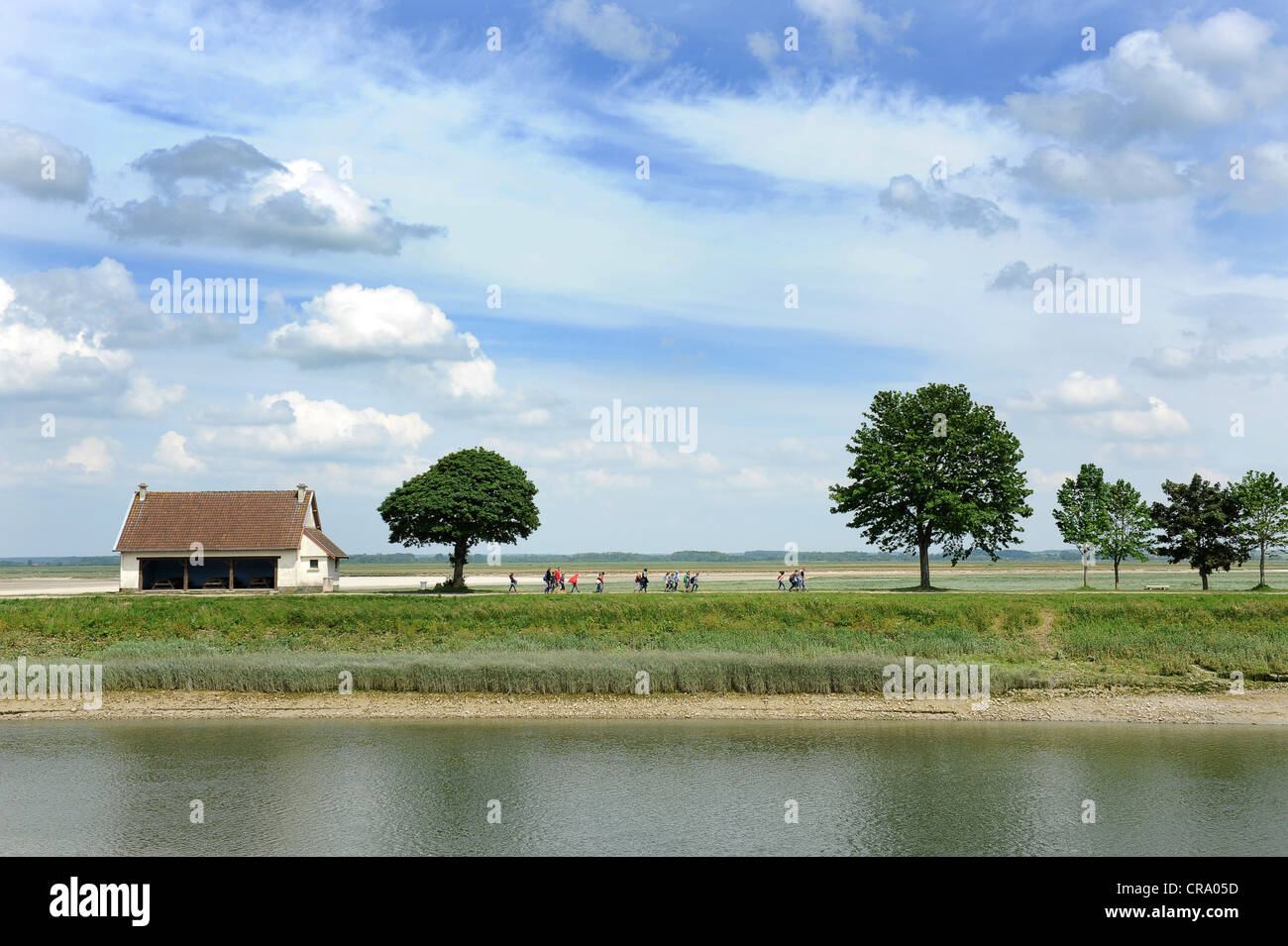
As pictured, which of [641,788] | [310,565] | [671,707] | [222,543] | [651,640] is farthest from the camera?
[310,565]

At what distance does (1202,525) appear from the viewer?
66812 mm

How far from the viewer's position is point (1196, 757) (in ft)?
83.3

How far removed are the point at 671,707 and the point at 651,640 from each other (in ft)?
33.9

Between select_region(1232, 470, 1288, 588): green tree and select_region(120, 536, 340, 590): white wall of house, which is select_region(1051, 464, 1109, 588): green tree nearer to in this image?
select_region(1232, 470, 1288, 588): green tree

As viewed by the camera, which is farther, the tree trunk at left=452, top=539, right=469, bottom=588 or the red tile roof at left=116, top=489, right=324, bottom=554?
the red tile roof at left=116, top=489, right=324, bottom=554

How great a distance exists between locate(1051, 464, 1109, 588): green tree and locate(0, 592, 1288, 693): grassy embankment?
23442mm

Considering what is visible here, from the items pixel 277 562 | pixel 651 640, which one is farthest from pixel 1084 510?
pixel 277 562

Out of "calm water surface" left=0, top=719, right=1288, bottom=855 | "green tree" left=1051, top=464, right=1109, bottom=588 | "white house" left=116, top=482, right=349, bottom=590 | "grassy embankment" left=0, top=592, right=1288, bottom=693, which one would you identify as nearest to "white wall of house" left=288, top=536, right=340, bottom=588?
"white house" left=116, top=482, right=349, bottom=590

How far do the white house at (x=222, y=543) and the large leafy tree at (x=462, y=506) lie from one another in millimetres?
8062

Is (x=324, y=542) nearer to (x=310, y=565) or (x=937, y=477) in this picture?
(x=310, y=565)

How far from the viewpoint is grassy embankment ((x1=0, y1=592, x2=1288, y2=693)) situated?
3516 cm

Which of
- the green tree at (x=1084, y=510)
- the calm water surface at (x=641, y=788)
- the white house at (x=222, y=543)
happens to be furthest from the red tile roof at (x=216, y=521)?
the green tree at (x=1084, y=510)

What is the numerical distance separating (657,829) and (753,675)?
16.7 meters
